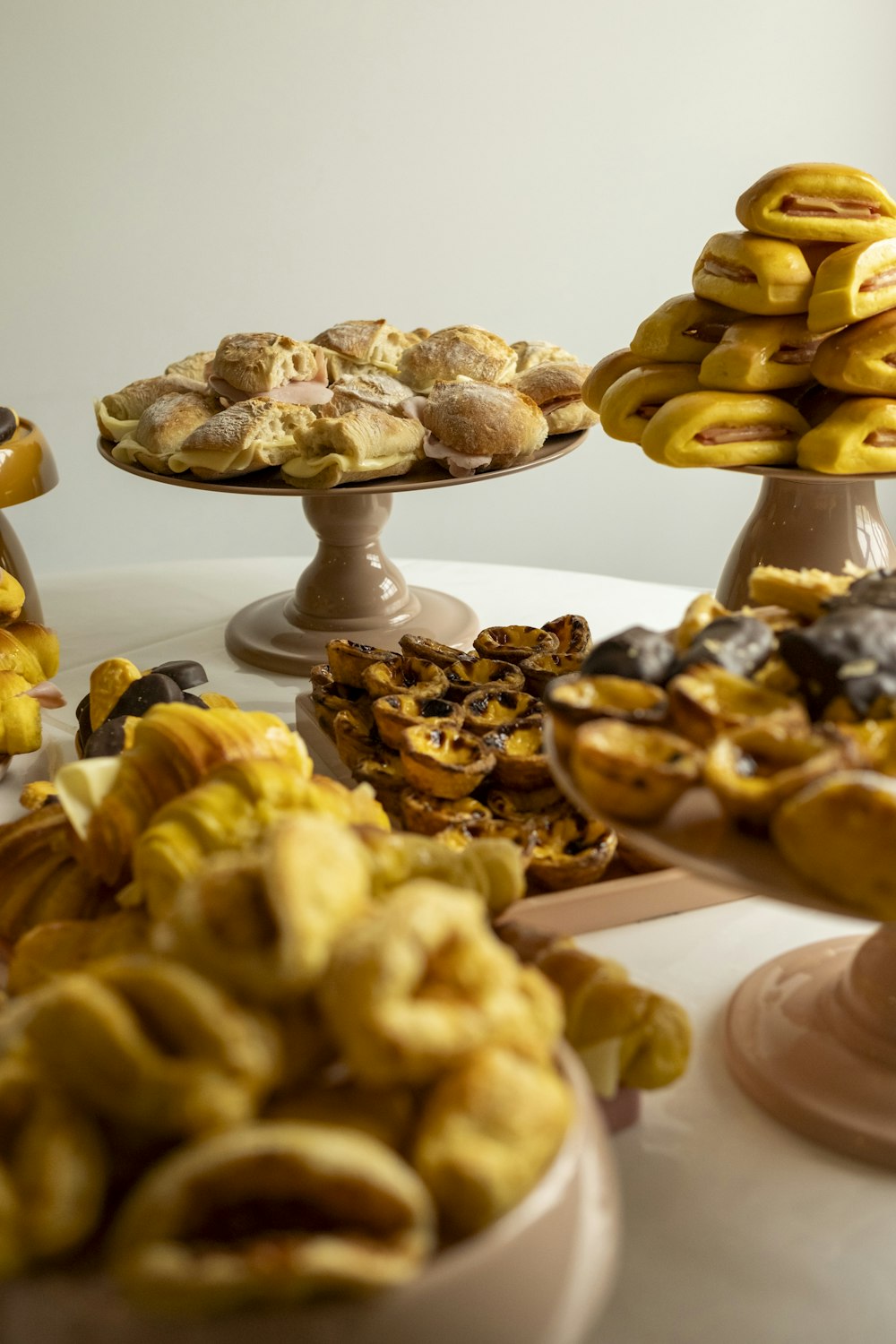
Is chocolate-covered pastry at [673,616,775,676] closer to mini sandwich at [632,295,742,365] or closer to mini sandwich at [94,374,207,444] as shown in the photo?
mini sandwich at [632,295,742,365]

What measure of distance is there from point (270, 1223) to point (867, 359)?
107 centimetres

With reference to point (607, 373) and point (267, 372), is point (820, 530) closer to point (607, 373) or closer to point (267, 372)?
point (607, 373)

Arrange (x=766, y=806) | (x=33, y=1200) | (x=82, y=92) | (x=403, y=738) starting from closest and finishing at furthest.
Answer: (x=33, y=1200) < (x=766, y=806) < (x=403, y=738) < (x=82, y=92)

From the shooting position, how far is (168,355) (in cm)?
347

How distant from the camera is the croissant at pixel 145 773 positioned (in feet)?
2.55

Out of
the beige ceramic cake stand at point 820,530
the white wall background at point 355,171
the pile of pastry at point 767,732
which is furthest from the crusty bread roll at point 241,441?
the white wall background at point 355,171

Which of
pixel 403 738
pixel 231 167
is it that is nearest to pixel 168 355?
pixel 231 167

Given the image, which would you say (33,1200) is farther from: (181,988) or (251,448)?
(251,448)

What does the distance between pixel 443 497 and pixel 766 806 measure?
3331mm

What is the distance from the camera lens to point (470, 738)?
41.8 inches

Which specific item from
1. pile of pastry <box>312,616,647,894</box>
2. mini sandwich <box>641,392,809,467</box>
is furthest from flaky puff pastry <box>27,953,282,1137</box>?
mini sandwich <box>641,392,809,467</box>

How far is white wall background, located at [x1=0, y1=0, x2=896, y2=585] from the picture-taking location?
3143 millimetres

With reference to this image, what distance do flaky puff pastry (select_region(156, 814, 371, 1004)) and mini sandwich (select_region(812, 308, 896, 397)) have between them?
93 cm

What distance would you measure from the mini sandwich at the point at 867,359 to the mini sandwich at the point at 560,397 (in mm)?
449
